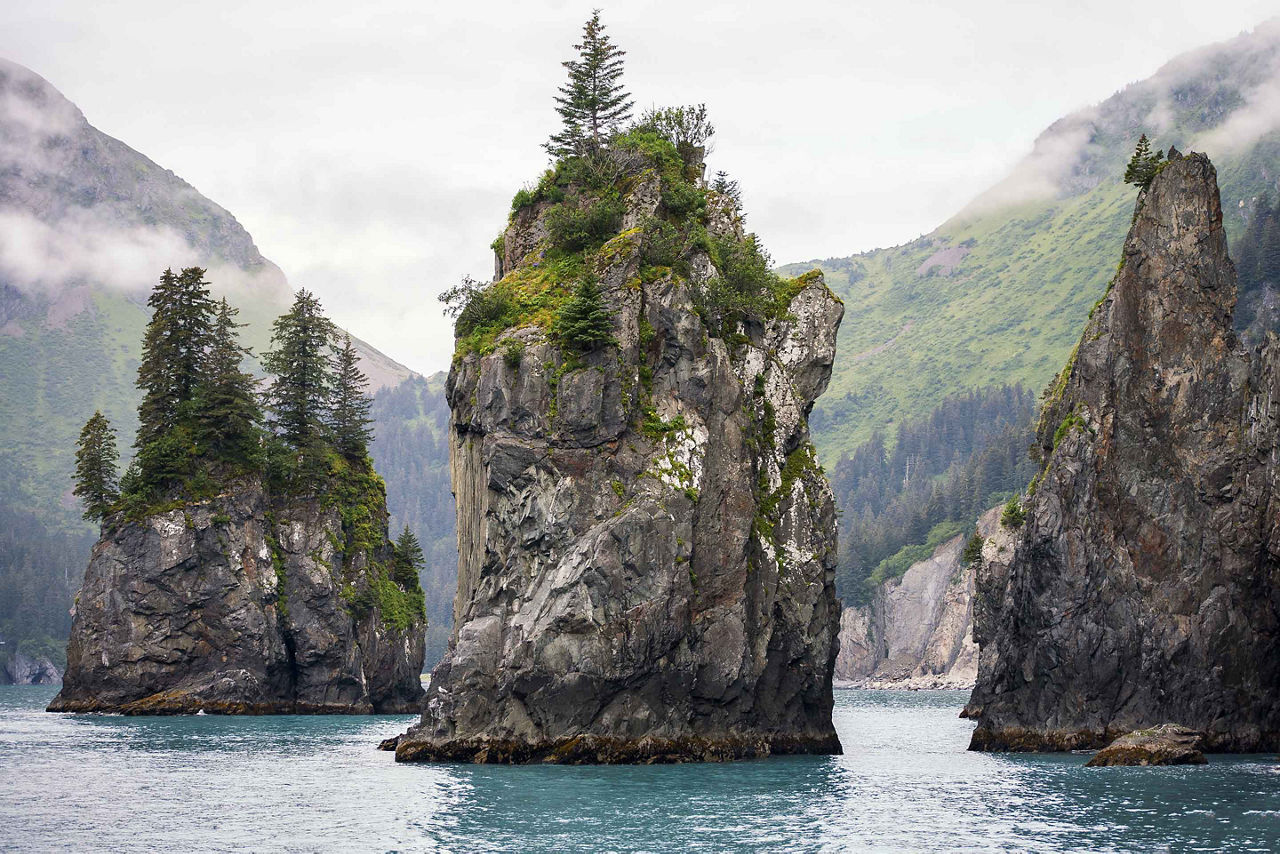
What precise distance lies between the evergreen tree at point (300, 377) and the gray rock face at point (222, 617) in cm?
748

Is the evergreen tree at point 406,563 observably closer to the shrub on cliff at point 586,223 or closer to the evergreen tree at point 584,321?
the shrub on cliff at point 586,223

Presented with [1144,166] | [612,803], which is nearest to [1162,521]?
[1144,166]

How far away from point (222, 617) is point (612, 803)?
62.9 meters

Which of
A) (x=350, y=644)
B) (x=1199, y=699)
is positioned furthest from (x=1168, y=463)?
(x=350, y=644)

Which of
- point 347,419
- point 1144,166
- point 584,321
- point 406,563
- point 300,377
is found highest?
point 1144,166

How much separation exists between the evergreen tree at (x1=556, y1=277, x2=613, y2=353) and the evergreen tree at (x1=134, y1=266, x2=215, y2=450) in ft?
171

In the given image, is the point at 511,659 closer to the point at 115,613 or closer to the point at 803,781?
the point at 803,781

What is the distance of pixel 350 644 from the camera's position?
4195 inches

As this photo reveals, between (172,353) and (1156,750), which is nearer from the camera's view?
(1156,750)

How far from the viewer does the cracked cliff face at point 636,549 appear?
6028 centimetres

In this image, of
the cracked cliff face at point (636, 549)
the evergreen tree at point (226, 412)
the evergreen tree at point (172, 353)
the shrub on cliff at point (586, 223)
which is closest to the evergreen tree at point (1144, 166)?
the cracked cliff face at point (636, 549)

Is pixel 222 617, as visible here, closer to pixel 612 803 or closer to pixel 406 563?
pixel 406 563

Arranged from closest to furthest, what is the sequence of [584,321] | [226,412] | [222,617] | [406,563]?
[584,321]
[222,617]
[226,412]
[406,563]

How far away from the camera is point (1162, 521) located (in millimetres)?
65438
